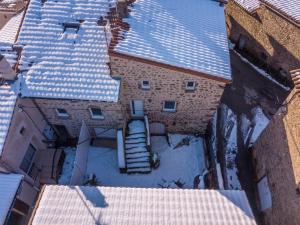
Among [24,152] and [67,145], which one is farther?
[67,145]

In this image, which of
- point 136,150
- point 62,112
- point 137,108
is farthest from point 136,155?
point 62,112

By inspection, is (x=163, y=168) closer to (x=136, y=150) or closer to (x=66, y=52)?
(x=136, y=150)

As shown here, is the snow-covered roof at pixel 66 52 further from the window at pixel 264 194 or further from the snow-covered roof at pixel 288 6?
the snow-covered roof at pixel 288 6

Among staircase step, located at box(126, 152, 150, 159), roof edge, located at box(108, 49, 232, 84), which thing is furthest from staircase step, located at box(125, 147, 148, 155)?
roof edge, located at box(108, 49, 232, 84)

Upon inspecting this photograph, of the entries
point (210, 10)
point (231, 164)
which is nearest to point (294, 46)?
point (210, 10)

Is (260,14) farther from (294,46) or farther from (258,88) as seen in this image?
(258,88)

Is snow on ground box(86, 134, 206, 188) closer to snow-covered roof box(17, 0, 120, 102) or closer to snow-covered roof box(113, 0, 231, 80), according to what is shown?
snow-covered roof box(17, 0, 120, 102)
